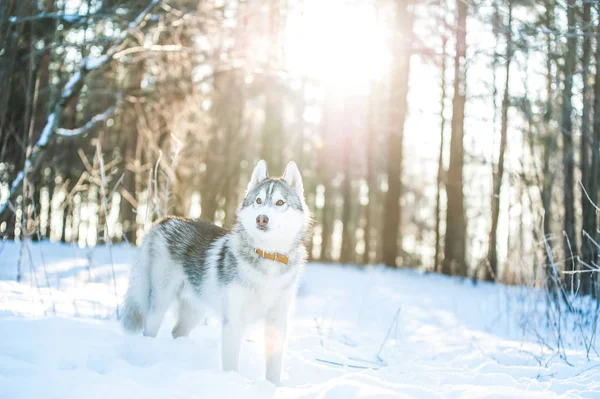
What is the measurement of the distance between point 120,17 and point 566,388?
6678 millimetres

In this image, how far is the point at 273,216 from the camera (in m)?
3.84

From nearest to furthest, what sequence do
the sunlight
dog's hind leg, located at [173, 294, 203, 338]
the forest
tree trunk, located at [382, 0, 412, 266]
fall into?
1. dog's hind leg, located at [173, 294, 203, 338]
2. the forest
3. the sunlight
4. tree trunk, located at [382, 0, 412, 266]

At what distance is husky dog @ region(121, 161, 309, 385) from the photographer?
12.7 feet

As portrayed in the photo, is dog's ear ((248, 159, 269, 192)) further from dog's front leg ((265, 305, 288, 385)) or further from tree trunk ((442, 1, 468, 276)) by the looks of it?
tree trunk ((442, 1, 468, 276))

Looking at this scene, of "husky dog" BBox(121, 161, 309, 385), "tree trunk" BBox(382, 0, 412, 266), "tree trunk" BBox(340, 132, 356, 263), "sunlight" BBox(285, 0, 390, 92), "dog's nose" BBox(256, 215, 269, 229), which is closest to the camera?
"dog's nose" BBox(256, 215, 269, 229)

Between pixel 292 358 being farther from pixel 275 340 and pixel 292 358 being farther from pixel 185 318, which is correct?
pixel 185 318

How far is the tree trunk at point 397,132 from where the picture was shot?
14938 mm

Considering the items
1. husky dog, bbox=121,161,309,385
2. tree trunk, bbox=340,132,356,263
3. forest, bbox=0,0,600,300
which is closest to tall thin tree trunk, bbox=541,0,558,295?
forest, bbox=0,0,600,300

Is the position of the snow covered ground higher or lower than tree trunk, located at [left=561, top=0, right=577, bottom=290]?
lower

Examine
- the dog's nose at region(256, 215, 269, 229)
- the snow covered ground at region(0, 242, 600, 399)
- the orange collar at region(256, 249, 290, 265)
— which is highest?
the dog's nose at region(256, 215, 269, 229)

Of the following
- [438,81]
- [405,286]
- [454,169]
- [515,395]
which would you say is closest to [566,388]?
[515,395]

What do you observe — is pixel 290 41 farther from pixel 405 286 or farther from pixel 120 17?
pixel 405 286

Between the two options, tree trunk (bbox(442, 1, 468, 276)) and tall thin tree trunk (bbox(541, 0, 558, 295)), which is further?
tree trunk (bbox(442, 1, 468, 276))

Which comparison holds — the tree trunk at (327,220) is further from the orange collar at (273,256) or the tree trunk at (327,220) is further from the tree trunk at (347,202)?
the orange collar at (273,256)
